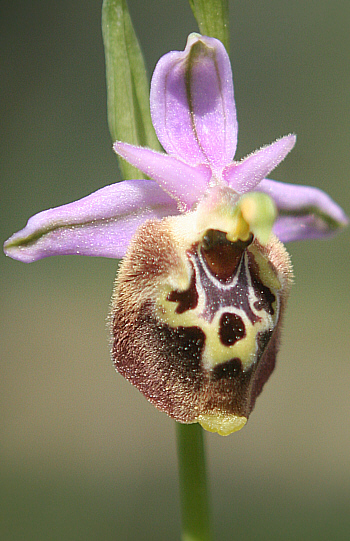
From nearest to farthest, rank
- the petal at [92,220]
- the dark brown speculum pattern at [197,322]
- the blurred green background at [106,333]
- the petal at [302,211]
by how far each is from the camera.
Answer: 1. the dark brown speculum pattern at [197,322]
2. the petal at [92,220]
3. the petal at [302,211]
4. the blurred green background at [106,333]

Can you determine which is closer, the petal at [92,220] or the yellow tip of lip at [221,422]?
the yellow tip of lip at [221,422]

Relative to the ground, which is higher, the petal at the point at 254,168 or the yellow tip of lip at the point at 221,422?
the petal at the point at 254,168

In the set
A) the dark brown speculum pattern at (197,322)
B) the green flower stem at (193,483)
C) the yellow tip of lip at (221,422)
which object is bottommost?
the green flower stem at (193,483)

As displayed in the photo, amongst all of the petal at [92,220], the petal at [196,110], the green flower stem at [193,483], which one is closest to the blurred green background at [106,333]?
the green flower stem at [193,483]

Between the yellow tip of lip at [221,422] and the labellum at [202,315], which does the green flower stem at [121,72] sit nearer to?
the labellum at [202,315]

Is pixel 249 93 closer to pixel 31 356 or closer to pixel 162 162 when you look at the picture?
pixel 31 356

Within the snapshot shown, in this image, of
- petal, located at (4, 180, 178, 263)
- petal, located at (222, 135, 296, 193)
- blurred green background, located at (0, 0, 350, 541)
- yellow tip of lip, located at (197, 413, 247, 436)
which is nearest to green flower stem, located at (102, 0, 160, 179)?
petal, located at (4, 180, 178, 263)

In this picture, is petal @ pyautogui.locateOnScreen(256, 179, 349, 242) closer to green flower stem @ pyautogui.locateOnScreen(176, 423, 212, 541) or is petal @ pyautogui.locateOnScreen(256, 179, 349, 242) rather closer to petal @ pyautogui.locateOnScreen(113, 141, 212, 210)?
petal @ pyautogui.locateOnScreen(113, 141, 212, 210)

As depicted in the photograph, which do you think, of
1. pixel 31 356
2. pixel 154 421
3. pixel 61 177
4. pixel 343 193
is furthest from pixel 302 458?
pixel 61 177
